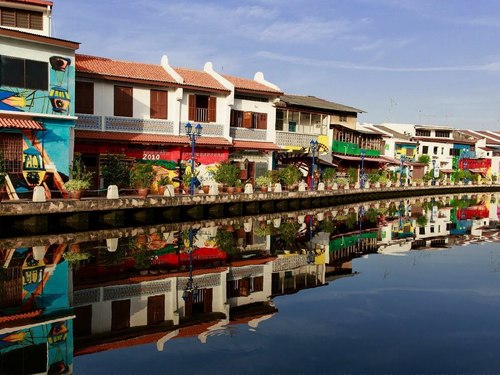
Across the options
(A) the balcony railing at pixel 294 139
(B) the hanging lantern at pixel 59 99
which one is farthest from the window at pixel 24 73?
(A) the balcony railing at pixel 294 139

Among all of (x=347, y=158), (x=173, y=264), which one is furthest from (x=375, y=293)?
(x=347, y=158)

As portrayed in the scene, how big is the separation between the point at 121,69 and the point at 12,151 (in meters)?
9.96

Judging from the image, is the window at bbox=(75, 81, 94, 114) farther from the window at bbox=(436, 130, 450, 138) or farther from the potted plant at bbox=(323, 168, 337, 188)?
the window at bbox=(436, 130, 450, 138)

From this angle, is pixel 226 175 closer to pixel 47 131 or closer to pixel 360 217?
pixel 360 217

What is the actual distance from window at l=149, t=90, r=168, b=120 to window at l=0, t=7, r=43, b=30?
8.18 m

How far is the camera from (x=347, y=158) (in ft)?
163

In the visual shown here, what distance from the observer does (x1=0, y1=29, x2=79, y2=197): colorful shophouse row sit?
2214 centimetres

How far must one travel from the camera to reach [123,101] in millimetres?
29984

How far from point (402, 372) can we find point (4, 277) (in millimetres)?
10354

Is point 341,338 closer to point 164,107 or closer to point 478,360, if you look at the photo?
point 478,360

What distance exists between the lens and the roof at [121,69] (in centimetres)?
2894

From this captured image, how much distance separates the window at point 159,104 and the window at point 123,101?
1356 mm

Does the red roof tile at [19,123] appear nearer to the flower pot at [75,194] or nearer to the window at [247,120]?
the flower pot at [75,194]

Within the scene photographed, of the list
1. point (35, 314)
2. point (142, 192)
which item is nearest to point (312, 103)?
point (142, 192)
